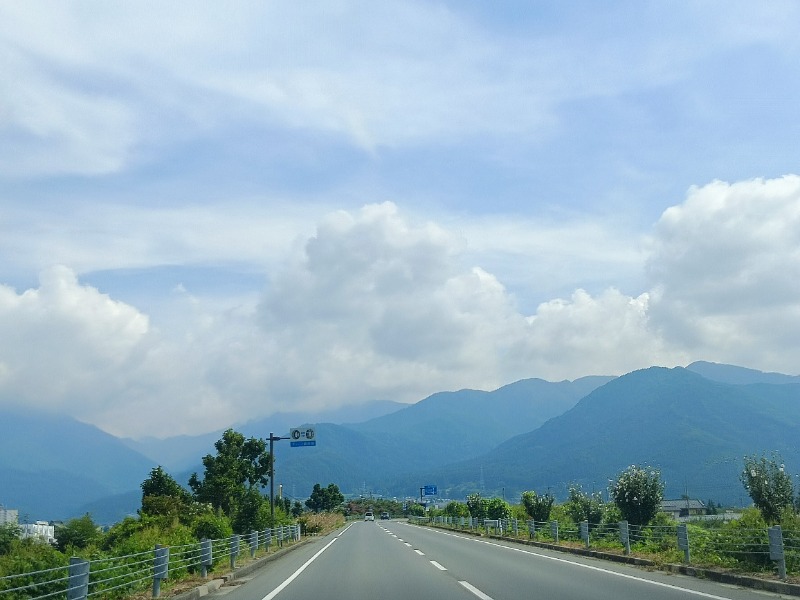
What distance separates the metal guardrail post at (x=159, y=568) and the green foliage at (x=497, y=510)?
41132mm

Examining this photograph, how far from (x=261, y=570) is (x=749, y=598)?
1419 cm

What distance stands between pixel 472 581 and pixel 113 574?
727 centimetres

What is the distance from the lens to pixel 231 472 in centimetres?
5116

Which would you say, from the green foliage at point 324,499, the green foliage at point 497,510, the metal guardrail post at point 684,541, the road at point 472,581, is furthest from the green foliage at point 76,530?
the green foliage at point 324,499

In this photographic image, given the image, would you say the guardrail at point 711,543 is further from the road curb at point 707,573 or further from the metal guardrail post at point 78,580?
the metal guardrail post at point 78,580

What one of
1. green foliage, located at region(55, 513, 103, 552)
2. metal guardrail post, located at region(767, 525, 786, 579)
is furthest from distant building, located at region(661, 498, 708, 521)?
metal guardrail post, located at region(767, 525, 786, 579)

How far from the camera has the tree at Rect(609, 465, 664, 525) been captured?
2688 centimetres

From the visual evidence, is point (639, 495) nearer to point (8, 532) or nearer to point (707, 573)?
point (707, 573)

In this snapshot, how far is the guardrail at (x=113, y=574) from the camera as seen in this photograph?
11.3m

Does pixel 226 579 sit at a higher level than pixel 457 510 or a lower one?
higher

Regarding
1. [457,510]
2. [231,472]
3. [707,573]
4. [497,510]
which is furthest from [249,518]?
[457,510]

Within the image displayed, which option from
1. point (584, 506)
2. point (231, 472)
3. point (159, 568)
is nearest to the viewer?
point (159, 568)

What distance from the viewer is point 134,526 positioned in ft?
85.2

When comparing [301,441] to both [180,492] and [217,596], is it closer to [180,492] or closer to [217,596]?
[180,492]
